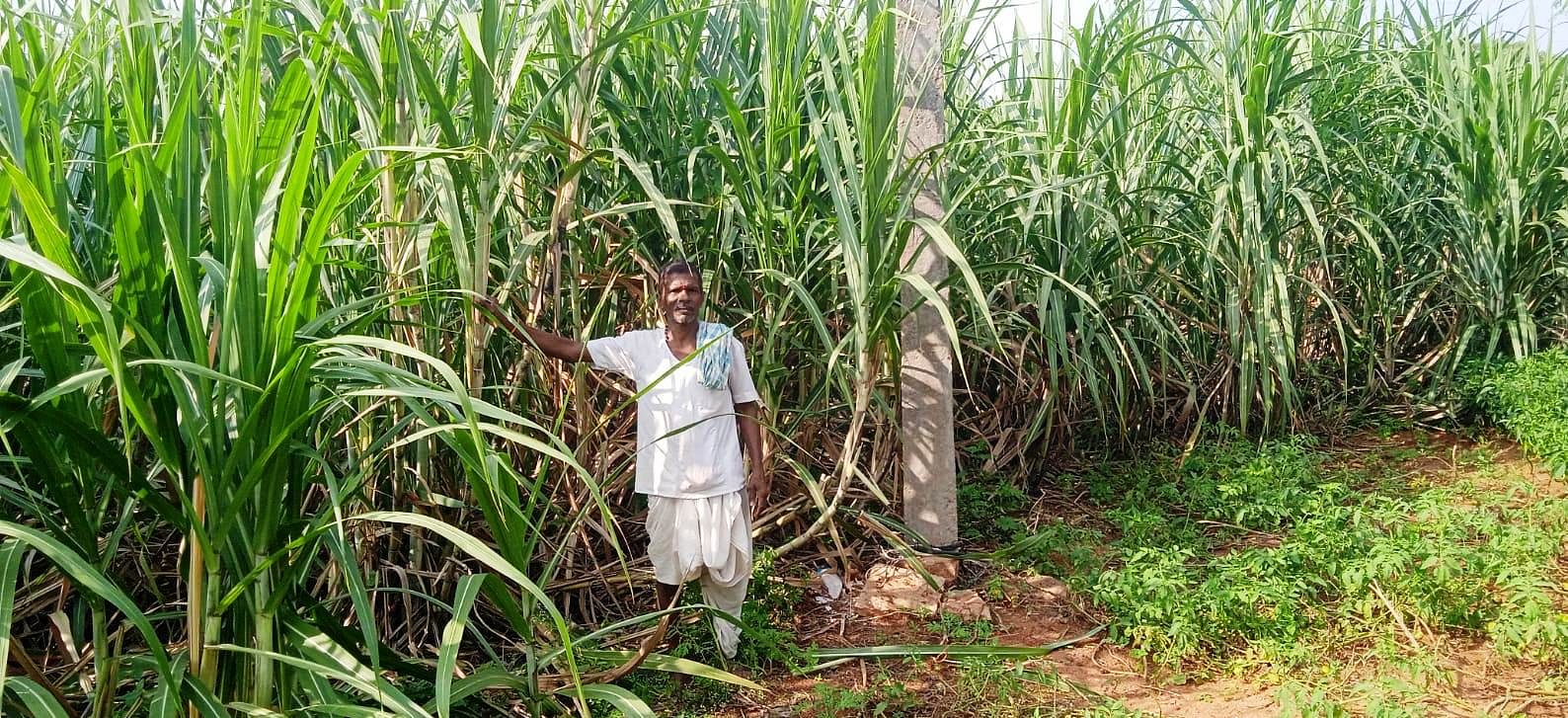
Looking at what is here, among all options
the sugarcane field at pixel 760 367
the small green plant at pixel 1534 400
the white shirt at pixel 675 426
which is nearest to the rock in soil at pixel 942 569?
the sugarcane field at pixel 760 367

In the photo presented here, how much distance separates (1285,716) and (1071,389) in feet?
5.35

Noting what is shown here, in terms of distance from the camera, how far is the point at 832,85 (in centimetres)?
241

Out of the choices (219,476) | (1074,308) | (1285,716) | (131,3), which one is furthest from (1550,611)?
(131,3)

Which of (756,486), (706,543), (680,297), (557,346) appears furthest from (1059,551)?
(557,346)

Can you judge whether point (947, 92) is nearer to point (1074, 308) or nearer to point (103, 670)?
point (1074, 308)

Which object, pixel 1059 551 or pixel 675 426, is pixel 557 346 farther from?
pixel 1059 551

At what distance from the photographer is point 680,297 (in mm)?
2508

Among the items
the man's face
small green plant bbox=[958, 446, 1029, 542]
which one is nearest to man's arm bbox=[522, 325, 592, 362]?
the man's face

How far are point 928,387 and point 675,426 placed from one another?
0.84m

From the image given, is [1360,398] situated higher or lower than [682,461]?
lower

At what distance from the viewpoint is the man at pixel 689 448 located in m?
2.55

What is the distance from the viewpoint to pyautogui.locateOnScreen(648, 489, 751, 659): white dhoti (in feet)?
8.45

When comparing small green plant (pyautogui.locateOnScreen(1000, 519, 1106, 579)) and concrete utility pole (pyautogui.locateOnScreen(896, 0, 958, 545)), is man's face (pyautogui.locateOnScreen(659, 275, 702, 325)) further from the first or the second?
small green plant (pyautogui.locateOnScreen(1000, 519, 1106, 579))

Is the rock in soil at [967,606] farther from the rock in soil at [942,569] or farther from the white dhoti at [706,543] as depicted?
the white dhoti at [706,543]
